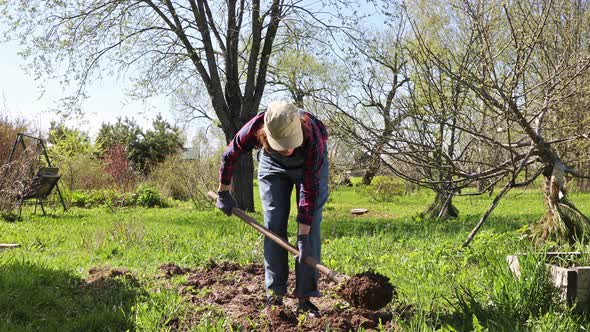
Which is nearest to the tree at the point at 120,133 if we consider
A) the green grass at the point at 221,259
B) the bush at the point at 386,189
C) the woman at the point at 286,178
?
the bush at the point at 386,189

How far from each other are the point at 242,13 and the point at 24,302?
10862 millimetres

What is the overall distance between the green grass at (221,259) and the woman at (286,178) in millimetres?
585

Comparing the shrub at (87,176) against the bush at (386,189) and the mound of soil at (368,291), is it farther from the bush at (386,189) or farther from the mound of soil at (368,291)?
the mound of soil at (368,291)

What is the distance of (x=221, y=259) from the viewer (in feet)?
20.4

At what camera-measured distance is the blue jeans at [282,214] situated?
13.2 feet

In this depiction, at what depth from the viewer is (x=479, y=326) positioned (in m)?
2.99

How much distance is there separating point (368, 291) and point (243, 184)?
11371 millimetres

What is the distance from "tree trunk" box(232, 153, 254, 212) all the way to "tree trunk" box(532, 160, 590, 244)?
31.6ft

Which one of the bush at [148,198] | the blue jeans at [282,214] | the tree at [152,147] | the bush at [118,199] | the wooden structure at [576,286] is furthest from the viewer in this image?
the tree at [152,147]

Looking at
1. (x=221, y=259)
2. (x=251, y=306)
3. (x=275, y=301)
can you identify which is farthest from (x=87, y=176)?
(x=275, y=301)

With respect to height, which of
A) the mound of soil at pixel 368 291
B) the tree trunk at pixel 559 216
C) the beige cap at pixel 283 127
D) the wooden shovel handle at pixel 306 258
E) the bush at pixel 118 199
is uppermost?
the beige cap at pixel 283 127

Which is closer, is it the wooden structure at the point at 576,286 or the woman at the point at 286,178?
the wooden structure at the point at 576,286

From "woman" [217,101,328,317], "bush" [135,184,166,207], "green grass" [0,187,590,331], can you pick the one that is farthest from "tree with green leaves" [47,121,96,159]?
"woman" [217,101,328,317]

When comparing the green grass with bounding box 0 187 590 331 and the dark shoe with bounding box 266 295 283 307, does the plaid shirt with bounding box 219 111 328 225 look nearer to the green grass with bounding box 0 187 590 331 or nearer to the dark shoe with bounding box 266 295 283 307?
the dark shoe with bounding box 266 295 283 307
